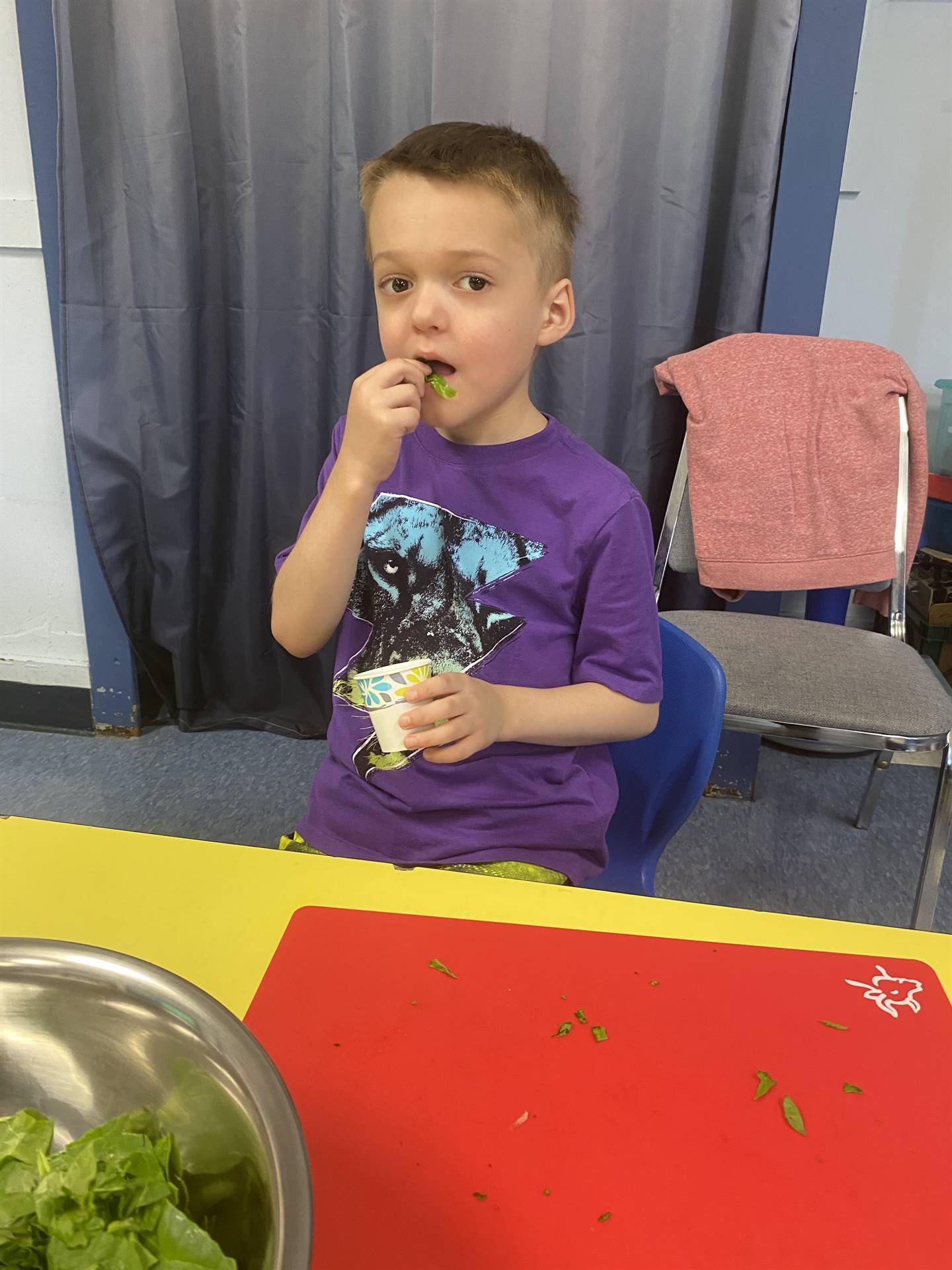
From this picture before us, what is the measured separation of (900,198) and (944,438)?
2.11ft

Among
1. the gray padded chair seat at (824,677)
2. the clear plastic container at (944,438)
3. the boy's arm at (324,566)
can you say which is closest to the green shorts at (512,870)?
the boy's arm at (324,566)

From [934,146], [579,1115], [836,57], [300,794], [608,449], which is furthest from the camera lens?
[934,146]

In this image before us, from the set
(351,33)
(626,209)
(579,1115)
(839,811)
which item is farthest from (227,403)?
(579,1115)

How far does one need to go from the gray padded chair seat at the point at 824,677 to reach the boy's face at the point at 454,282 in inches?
32.5

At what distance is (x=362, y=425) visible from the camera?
81 centimetres

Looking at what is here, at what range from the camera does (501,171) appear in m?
0.86

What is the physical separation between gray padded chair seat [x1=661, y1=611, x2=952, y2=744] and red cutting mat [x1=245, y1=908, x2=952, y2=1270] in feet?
3.10

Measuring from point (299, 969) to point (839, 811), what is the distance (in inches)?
Answer: 71.8

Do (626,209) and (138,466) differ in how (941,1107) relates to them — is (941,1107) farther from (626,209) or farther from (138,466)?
(138,466)

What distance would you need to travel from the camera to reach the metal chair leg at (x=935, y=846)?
1436 millimetres

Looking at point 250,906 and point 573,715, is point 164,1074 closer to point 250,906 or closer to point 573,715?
point 250,906

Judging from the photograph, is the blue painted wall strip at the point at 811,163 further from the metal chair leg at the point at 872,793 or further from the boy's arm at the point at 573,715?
the boy's arm at the point at 573,715

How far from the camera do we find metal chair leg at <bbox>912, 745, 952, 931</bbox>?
1.44m

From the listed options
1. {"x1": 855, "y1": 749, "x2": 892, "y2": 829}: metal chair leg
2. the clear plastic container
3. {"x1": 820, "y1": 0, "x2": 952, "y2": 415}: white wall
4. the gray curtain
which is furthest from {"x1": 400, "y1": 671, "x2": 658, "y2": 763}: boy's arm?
{"x1": 820, "y1": 0, "x2": 952, "y2": 415}: white wall
